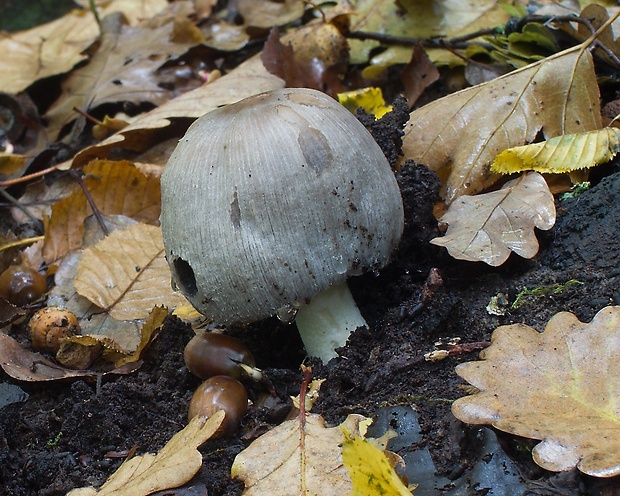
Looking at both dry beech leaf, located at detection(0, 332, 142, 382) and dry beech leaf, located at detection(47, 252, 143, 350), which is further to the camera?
dry beech leaf, located at detection(47, 252, 143, 350)

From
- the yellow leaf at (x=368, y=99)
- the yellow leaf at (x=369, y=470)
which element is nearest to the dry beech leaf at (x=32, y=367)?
the yellow leaf at (x=369, y=470)

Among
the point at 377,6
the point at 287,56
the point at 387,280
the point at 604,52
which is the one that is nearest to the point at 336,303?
the point at 387,280

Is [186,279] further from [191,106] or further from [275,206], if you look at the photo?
[191,106]

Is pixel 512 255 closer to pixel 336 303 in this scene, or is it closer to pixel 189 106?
pixel 336 303

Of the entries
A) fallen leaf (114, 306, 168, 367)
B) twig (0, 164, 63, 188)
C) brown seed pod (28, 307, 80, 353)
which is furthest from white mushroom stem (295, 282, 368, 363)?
twig (0, 164, 63, 188)

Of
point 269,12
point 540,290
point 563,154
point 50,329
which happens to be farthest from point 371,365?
point 269,12

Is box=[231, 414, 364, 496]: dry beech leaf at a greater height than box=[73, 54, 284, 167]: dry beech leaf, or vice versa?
box=[73, 54, 284, 167]: dry beech leaf

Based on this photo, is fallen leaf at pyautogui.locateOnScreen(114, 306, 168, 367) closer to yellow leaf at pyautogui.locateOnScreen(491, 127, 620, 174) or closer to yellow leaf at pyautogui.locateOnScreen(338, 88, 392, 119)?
yellow leaf at pyautogui.locateOnScreen(491, 127, 620, 174)
